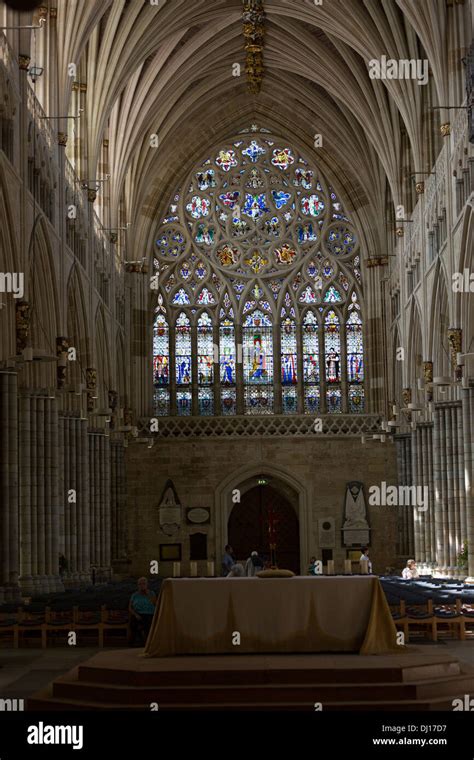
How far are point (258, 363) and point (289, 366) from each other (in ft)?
3.54

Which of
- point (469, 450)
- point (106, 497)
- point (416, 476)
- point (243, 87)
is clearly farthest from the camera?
point (243, 87)

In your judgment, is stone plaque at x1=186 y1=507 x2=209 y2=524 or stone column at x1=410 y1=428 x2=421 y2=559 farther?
stone plaque at x1=186 y1=507 x2=209 y2=524

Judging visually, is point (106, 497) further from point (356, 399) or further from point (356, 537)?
point (356, 399)

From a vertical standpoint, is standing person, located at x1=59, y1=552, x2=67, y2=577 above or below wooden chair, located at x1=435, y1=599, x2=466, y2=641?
above

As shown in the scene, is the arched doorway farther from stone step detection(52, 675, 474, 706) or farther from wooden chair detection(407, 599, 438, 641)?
stone step detection(52, 675, 474, 706)

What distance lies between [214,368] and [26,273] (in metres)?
17.8

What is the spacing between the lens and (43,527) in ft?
86.6

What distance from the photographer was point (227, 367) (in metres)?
41.3

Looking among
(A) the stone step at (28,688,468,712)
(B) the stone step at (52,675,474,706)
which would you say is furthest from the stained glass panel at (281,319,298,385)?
(A) the stone step at (28,688,468,712)

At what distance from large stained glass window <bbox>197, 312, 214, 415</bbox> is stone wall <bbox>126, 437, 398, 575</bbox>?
5.22 feet

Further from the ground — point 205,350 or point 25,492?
point 205,350

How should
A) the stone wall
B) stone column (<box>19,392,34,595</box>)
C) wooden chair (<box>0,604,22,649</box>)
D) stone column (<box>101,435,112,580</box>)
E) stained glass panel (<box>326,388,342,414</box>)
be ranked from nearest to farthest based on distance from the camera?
wooden chair (<box>0,604,22,649</box>), stone column (<box>19,392,34,595</box>), stone column (<box>101,435,112,580</box>), the stone wall, stained glass panel (<box>326,388,342,414</box>)

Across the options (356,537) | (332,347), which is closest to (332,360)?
(332,347)

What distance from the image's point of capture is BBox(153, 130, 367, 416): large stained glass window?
41125 mm
